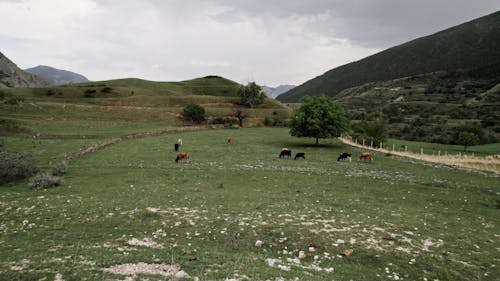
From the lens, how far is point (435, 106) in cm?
11625

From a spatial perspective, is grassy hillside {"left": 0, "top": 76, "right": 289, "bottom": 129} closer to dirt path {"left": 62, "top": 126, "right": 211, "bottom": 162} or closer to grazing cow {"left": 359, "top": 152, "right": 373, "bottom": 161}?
dirt path {"left": 62, "top": 126, "right": 211, "bottom": 162}

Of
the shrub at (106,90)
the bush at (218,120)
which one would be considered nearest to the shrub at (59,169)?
the bush at (218,120)

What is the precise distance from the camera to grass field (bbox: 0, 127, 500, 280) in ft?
27.9

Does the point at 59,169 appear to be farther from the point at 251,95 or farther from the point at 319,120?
the point at 251,95

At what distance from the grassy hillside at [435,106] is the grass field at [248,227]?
2378 inches

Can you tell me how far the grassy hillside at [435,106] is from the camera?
7906cm

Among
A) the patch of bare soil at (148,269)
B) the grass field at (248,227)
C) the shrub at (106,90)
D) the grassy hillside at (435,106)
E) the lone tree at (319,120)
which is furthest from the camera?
the shrub at (106,90)

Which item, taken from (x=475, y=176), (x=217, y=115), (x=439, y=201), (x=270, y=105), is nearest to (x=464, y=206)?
(x=439, y=201)

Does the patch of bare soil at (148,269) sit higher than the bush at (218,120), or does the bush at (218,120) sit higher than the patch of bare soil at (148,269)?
the bush at (218,120)

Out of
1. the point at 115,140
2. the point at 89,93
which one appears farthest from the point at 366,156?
the point at 89,93

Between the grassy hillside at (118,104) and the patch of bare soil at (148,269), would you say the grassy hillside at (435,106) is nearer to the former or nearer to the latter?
the grassy hillside at (118,104)

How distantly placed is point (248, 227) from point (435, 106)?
128088 mm

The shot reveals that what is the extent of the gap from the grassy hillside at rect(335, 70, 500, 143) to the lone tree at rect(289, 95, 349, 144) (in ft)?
111

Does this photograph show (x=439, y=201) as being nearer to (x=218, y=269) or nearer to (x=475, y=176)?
(x=475, y=176)
